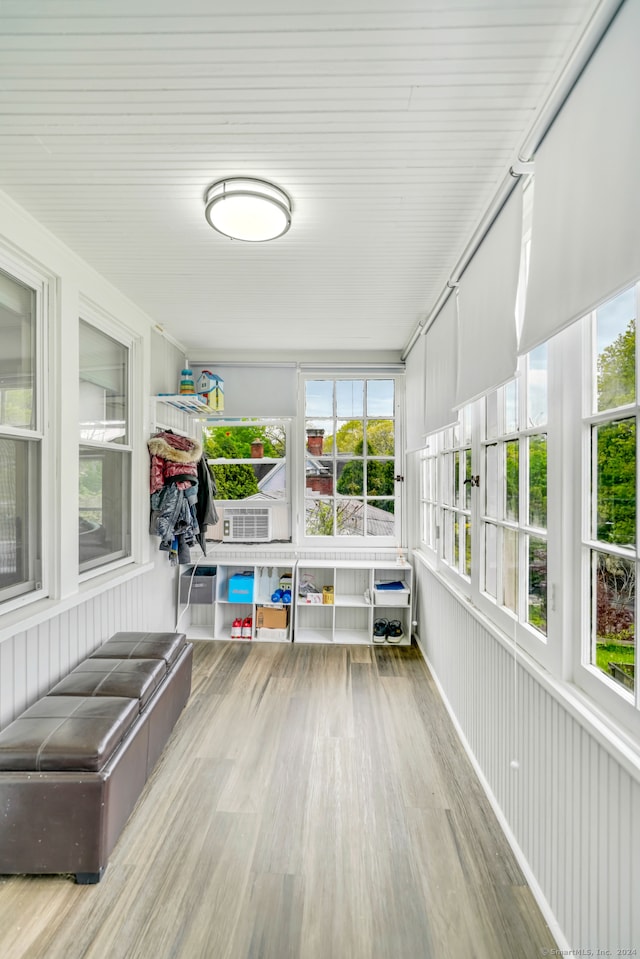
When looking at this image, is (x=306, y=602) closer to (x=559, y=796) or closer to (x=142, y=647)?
(x=142, y=647)

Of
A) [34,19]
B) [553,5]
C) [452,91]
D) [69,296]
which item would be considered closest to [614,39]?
[553,5]

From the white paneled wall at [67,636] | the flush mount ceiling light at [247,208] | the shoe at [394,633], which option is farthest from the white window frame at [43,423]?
the shoe at [394,633]

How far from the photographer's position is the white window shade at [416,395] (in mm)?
3145

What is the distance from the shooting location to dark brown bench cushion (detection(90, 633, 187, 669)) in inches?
91.2

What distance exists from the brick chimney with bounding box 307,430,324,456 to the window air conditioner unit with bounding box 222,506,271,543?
0.70m

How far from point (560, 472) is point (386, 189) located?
1.27 meters

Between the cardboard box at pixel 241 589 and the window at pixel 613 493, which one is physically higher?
the window at pixel 613 493

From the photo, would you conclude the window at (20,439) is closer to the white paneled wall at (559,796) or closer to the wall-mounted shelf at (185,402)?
the wall-mounted shelf at (185,402)

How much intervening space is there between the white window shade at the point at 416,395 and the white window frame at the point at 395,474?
186 mm

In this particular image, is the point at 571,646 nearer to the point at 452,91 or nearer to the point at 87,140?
the point at 452,91

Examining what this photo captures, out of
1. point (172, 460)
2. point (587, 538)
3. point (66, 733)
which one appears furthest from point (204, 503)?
point (587, 538)

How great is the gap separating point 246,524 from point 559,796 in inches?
122

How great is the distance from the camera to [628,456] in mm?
1101

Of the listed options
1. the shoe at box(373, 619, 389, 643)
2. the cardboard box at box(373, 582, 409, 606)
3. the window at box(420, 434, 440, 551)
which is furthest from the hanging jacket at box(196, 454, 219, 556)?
the window at box(420, 434, 440, 551)
